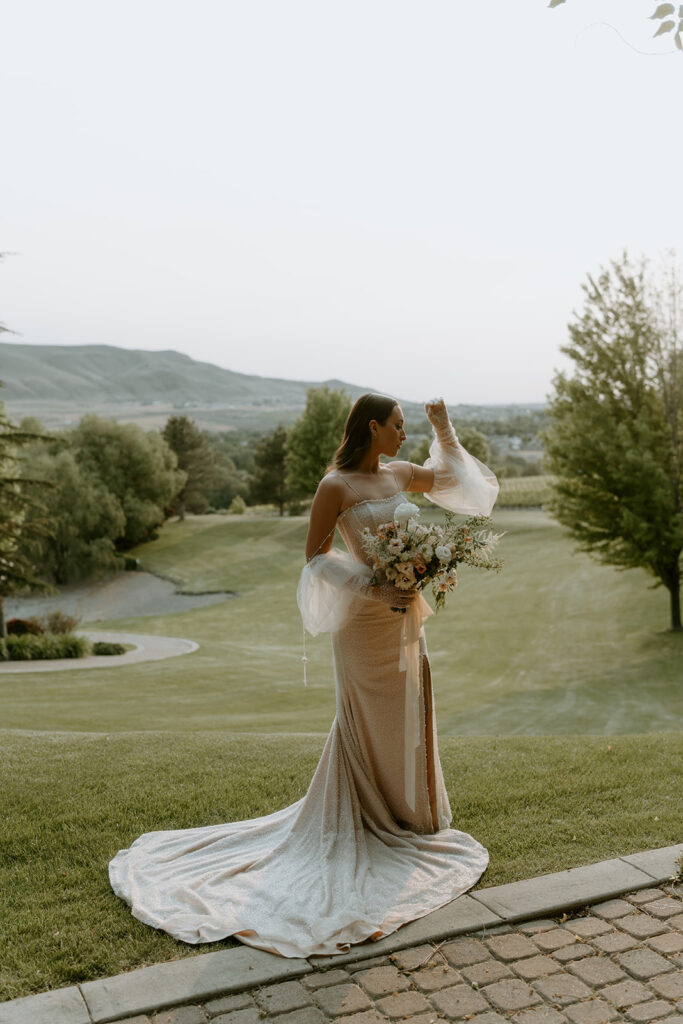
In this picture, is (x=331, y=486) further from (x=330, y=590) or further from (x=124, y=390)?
(x=124, y=390)

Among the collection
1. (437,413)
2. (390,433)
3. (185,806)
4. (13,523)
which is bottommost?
(185,806)

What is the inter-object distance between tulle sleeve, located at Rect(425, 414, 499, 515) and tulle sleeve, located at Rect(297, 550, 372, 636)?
103 centimetres

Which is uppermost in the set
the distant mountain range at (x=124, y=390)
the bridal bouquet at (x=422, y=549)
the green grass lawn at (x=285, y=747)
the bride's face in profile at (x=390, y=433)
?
the distant mountain range at (x=124, y=390)

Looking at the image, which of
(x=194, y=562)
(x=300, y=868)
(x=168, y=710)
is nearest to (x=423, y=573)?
(x=300, y=868)

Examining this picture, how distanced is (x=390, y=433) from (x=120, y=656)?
2009 cm

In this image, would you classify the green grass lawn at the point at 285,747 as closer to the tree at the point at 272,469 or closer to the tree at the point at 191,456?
the tree at the point at 272,469

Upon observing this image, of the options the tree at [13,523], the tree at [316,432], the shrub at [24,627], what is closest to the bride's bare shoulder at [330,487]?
the tree at [13,523]

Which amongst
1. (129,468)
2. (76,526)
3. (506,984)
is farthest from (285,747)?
(129,468)

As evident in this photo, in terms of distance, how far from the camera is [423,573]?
486 cm

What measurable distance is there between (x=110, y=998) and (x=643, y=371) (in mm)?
21822

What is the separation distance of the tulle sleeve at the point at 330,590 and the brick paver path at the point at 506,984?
1.86 metres

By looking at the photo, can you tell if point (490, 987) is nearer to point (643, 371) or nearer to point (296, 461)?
point (643, 371)

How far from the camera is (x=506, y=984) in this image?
150 inches

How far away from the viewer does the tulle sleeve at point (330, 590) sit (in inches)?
197
